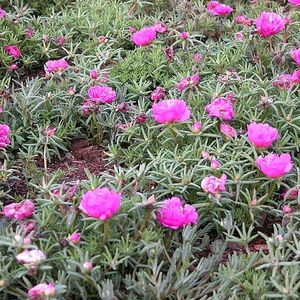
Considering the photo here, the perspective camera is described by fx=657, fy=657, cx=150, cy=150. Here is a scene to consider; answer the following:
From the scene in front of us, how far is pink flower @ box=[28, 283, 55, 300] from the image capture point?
2.14 m

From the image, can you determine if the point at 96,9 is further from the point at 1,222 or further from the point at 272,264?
the point at 272,264

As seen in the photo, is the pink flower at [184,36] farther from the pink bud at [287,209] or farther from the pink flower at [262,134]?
the pink bud at [287,209]

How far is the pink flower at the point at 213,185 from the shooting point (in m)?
2.62

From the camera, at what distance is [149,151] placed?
3150 millimetres

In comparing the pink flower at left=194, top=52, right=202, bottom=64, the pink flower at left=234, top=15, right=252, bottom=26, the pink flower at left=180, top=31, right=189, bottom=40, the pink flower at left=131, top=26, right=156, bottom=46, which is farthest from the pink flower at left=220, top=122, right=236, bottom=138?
the pink flower at left=234, top=15, right=252, bottom=26

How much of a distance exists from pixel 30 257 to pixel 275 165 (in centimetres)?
104

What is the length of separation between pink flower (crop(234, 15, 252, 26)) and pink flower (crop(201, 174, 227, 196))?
5.30ft

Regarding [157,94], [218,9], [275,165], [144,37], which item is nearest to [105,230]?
[275,165]

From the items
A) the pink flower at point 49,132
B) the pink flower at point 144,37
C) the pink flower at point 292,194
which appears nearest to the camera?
the pink flower at point 292,194

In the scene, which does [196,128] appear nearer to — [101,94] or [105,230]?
[101,94]

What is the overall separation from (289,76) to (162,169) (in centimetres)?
97

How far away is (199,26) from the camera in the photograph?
418 cm

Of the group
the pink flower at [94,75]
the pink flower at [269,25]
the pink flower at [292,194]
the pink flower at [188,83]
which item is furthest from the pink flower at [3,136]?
the pink flower at [269,25]

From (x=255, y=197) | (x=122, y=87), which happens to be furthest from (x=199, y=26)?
Answer: (x=255, y=197)
